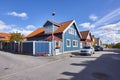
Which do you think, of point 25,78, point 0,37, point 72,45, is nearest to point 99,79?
point 25,78

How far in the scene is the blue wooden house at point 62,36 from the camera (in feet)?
82.0

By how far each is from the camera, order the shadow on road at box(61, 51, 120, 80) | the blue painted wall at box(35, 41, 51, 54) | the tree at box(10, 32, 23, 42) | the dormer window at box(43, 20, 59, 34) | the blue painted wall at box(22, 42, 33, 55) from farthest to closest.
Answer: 1. the tree at box(10, 32, 23, 42)
2. the dormer window at box(43, 20, 59, 34)
3. the blue painted wall at box(22, 42, 33, 55)
4. the blue painted wall at box(35, 41, 51, 54)
5. the shadow on road at box(61, 51, 120, 80)

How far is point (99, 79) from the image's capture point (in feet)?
24.8

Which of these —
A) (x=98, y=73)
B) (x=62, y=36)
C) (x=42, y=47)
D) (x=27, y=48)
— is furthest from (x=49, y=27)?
(x=98, y=73)

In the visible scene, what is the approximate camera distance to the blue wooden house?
25.0 m

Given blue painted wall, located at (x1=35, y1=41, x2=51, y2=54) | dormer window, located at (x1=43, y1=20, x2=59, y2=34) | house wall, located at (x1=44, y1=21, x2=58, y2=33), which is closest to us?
blue painted wall, located at (x1=35, y1=41, x2=51, y2=54)

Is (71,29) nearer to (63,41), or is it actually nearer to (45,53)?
(63,41)

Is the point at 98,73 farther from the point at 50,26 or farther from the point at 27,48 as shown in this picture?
the point at 50,26

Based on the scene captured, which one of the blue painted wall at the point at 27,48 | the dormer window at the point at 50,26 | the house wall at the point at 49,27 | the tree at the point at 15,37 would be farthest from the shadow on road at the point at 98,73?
the tree at the point at 15,37

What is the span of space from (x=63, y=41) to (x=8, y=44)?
14.5 metres

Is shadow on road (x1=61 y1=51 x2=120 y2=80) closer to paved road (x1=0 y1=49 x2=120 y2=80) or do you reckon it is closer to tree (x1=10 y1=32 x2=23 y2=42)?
paved road (x1=0 y1=49 x2=120 y2=80)

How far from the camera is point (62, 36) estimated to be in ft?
Answer: 86.7

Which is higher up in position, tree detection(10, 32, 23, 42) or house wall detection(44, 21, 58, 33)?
house wall detection(44, 21, 58, 33)

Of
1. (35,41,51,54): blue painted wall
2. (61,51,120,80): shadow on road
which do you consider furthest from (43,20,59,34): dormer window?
(61,51,120,80): shadow on road
